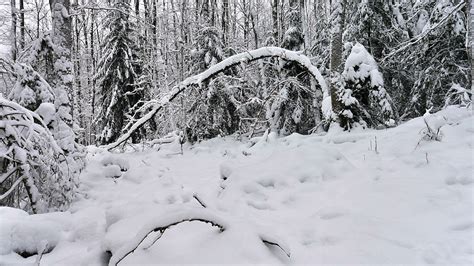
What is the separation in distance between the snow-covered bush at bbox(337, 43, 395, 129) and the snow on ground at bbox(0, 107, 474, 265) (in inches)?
56.4

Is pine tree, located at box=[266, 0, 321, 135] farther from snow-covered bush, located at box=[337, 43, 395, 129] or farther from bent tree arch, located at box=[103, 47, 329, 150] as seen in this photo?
snow-covered bush, located at box=[337, 43, 395, 129]

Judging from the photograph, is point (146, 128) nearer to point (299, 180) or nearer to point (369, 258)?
point (299, 180)

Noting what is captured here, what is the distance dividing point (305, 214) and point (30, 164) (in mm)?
3180

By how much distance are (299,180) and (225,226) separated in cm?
171

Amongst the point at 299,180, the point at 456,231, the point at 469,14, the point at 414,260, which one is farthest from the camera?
the point at 469,14

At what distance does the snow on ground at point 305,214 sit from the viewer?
6.46 ft

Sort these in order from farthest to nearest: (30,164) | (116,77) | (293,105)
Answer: (116,77) → (293,105) → (30,164)

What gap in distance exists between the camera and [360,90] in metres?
→ 6.42

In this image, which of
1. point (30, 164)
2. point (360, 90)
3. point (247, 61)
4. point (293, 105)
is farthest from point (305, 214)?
point (293, 105)

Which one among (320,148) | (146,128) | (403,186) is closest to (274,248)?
(403,186)

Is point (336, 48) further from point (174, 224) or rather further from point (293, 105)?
point (174, 224)

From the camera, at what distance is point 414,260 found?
200cm

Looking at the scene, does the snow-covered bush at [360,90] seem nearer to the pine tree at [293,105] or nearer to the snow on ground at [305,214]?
the snow on ground at [305,214]

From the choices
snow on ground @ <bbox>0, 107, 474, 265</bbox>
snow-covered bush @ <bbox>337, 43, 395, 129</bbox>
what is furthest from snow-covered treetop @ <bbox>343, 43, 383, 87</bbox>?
snow on ground @ <bbox>0, 107, 474, 265</bbox>
